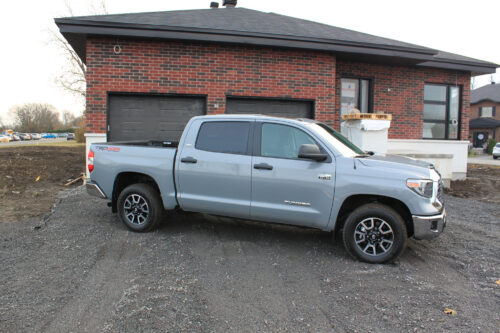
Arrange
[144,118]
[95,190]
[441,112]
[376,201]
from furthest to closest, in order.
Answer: [441,112]
[144,118]
[95,190]
[376,201]

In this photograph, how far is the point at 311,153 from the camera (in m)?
4.74

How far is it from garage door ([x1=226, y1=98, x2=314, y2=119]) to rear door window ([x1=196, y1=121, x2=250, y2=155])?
4.74 meters

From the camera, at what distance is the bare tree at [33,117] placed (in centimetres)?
9244

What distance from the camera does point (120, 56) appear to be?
31.4 feet

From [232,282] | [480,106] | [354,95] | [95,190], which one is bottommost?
[232,282]

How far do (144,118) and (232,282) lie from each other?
21.9 ft

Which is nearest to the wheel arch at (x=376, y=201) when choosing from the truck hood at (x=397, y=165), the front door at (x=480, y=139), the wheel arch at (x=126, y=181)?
the truck hood at (x=397, y=165)

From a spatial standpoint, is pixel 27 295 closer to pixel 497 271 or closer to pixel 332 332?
pixel 332 332

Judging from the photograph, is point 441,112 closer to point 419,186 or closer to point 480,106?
point 419,186

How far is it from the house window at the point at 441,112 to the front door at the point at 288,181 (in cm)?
914

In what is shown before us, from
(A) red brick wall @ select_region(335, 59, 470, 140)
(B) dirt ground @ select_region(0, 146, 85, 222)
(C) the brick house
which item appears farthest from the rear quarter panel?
(A) red brick wall @ select_region(335, 59, 470, 140)

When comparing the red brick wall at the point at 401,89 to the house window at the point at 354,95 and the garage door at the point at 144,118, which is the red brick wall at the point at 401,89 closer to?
the house window at the point at 354,95

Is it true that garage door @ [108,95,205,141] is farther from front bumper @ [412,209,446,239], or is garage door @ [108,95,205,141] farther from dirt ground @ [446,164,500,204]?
dirt ground @ [446,164,500,204]

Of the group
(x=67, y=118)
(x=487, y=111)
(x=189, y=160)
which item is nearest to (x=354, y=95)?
(x=189, y=160)
